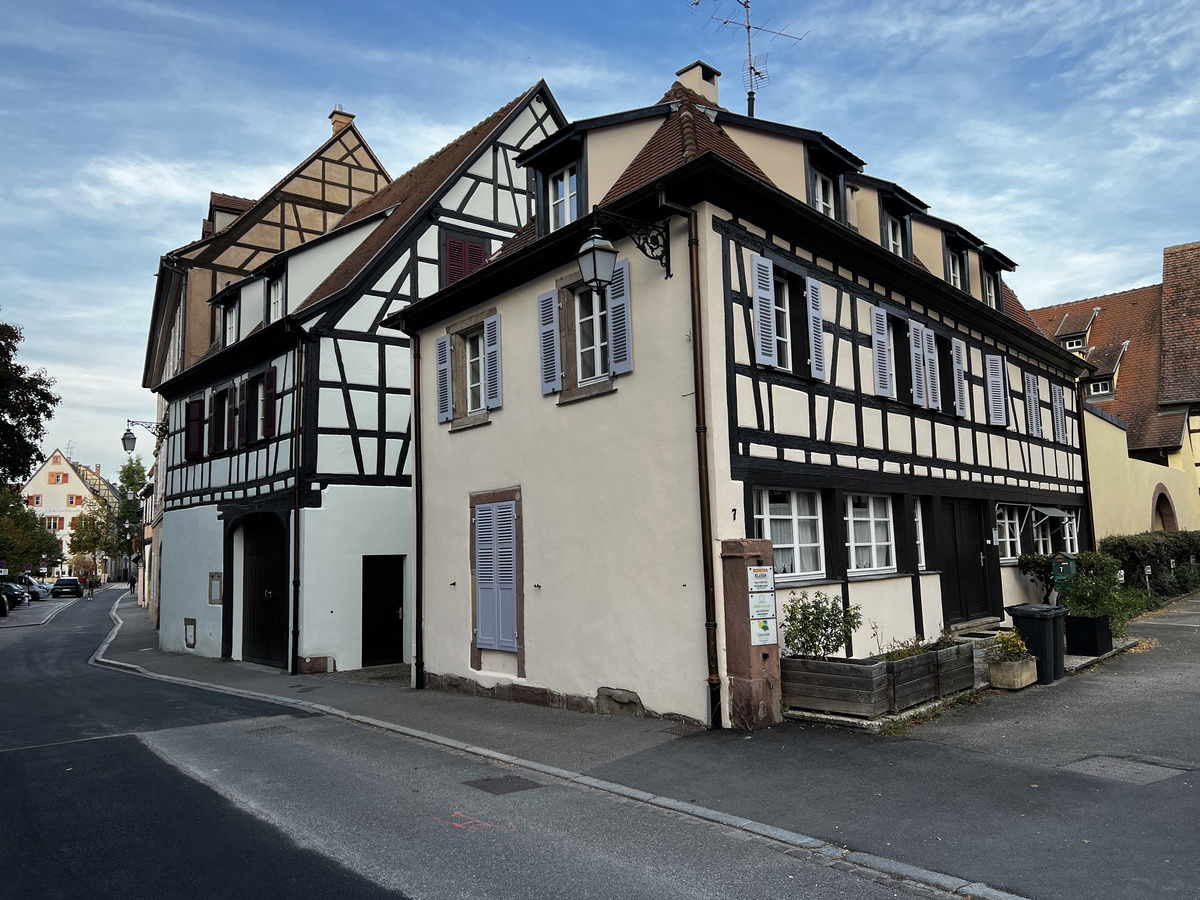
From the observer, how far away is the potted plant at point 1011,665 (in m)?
9.99

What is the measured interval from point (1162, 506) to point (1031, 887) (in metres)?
28.4

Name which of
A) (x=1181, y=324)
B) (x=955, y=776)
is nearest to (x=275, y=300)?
(x=955, y=776)

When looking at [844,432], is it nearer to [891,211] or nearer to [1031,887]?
[891,211]

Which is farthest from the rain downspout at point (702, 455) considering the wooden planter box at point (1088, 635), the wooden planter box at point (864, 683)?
the wooden planter box at point (1088, 635)

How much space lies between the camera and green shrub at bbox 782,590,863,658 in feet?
30.6

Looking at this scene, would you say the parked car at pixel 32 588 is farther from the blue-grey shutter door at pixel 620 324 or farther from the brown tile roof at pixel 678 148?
the brown tile roof at pixel 678 148

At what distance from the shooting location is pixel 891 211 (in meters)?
14.6

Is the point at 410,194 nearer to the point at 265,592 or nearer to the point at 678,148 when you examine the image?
the point at 265,592

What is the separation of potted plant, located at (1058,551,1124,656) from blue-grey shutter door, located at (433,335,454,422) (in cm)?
921

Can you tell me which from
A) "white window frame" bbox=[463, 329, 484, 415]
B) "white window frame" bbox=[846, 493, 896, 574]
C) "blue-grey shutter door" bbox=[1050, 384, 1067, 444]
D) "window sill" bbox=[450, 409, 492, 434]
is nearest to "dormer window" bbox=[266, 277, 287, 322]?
"white window frame" bbox=[463, 329, 484, 415]

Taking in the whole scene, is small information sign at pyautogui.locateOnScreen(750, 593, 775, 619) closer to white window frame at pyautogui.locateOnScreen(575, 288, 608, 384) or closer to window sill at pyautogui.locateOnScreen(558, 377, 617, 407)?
window sill at pyautogui.locateOnScreen(558, 377, 617, 407)

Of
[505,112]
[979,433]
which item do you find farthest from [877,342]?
[505,112]

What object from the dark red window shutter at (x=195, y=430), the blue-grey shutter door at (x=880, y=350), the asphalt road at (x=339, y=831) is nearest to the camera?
the asphalt road at (x=339, y=831)

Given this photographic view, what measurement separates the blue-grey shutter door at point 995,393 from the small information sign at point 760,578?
357 inches
